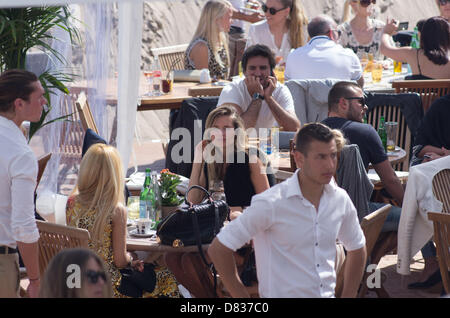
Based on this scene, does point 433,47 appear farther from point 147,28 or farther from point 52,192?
point 147,28

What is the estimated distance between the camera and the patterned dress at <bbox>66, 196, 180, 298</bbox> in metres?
3.75

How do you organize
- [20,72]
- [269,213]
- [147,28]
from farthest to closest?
[147,28] < [20,72] < [269,213]

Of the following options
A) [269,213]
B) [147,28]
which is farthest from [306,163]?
[147,28]

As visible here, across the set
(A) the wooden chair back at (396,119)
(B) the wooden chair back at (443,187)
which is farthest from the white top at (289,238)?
(A) the wooden chair back at (396,119)

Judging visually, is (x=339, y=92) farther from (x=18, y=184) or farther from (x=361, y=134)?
(x=18, y=184)

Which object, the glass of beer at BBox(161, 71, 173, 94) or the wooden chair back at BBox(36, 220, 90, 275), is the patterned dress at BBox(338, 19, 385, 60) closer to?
the glass of beer at BBox(161, 71, 173, 94)

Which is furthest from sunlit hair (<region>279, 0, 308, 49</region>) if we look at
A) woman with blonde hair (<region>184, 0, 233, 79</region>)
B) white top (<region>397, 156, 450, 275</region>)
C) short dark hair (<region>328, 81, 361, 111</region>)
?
white top (<region>397, 156, 450, 275</region>)

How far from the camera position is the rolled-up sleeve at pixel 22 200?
3.10 metres

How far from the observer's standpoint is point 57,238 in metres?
3.56

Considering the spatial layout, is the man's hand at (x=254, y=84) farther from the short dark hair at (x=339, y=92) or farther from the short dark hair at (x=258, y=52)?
the short dark hair at (x=339, y=92)

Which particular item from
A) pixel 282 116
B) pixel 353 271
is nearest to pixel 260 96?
pixel 282 116

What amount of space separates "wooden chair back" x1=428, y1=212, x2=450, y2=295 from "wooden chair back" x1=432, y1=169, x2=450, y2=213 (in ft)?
1.75

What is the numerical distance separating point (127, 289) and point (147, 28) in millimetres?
8508

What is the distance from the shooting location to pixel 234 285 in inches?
123
